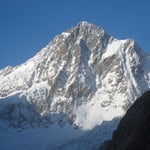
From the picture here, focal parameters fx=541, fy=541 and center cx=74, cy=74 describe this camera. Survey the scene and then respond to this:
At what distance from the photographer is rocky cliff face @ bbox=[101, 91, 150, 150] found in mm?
27734

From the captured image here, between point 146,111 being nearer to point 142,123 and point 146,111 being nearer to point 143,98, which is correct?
point 142,123

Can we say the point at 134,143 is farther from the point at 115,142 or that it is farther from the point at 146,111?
the point at 115,142

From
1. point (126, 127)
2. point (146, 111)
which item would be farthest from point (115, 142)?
point (146, 111)

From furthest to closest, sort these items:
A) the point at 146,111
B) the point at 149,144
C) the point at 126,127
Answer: the point at 126,127
the point at 146,111
the point at 149,144

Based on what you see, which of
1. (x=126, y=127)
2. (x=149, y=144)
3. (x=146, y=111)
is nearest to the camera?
(x=149, y=144)

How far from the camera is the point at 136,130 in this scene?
93.2 feet

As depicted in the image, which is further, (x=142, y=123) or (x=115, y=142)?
(x=115, y=142)

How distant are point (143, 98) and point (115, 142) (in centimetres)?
357

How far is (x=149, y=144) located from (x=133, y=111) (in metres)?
6.08

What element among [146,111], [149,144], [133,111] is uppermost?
[133,111]

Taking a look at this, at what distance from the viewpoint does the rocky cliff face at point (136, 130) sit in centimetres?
2773

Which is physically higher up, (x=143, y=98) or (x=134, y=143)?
(x=143, y=98)

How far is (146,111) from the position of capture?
2927cm

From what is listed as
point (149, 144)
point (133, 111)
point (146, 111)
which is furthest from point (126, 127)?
point (149, 144)
